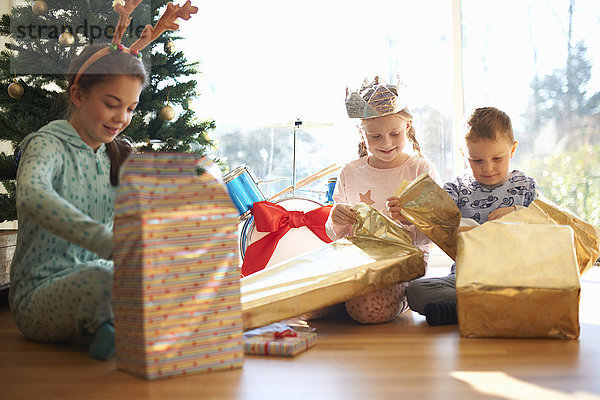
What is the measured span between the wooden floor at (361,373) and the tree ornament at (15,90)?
3.87 feet

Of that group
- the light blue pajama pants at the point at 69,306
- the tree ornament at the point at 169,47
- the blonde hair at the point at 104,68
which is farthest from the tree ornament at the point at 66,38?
the light blue pajama pants at the point at 69,306

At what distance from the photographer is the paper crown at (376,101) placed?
77.6 inches

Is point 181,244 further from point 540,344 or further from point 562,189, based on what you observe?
point 562,189

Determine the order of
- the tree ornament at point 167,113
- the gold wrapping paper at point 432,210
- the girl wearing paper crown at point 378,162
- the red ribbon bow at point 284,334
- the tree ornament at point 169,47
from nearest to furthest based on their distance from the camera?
the red ribbon bow at point 284,334
the gold wrapping paper at point 432,210
the girl wearing paper crown at point 378,162
the tree ornament at point 167,113
the tree ornament at point 169,47

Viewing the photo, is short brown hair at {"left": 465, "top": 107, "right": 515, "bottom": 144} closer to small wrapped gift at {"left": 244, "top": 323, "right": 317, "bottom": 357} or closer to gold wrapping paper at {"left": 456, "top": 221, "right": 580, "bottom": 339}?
gold wrapping paper at {"left": 456, "top": 221, "right": 580, "bottom": 339}

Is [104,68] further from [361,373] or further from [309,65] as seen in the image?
[309,65]

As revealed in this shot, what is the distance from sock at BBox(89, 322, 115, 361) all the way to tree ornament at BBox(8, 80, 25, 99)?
1.40 m

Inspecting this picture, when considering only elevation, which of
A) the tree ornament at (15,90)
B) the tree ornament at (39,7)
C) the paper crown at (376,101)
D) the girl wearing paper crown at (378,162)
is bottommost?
the girl wearing paper crown at (378,162)

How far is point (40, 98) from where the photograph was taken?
244 centimetres

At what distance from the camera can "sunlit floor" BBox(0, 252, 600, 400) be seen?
105cm

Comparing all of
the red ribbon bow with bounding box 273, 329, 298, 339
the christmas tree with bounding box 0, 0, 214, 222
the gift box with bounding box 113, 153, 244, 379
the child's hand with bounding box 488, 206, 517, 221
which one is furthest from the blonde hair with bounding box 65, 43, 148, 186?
the child's hand with bounding box 488, 206, 517, 221

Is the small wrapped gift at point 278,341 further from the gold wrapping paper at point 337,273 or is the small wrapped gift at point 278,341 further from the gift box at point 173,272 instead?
the gift box at point 173,272

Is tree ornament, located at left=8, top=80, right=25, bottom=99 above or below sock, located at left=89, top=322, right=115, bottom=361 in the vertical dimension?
above

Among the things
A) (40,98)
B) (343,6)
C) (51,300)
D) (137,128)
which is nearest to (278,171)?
(343,6)
